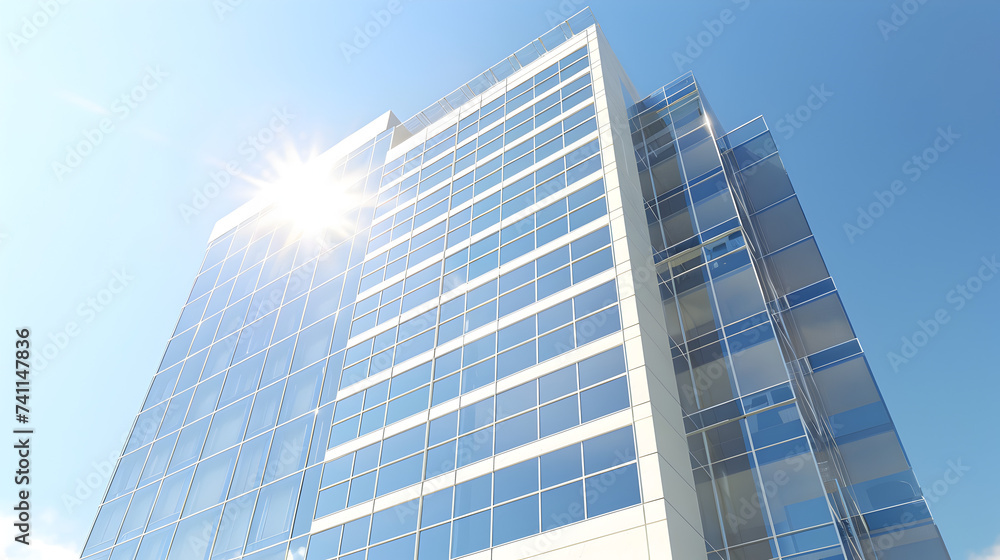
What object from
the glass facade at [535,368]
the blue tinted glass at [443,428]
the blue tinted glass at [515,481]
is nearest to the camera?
the glass facade at [535,368]

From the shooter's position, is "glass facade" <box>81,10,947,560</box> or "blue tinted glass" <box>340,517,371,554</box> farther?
"blue tinted glass" <box>340,517,371,554</box>

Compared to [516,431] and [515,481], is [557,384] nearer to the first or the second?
[516,431]

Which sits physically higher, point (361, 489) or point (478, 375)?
point (478, 375)

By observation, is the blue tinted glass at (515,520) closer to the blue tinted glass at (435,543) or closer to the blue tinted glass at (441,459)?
the blue tinted glass at (435,543)

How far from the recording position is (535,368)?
2353 cm

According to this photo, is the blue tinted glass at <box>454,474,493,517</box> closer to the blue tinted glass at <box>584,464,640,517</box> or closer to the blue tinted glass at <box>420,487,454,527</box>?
the blue tinted glass at <box>420,487,454,527</box>

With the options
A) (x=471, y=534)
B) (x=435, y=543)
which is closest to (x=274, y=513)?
(x=435, y=543)

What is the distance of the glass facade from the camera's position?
20141 millimetres

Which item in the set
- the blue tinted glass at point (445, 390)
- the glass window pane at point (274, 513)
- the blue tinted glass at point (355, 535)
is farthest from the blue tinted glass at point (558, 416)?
the glass window pane at point (274, 513)

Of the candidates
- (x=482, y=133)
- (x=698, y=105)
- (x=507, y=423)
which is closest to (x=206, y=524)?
(x=507, y=423)

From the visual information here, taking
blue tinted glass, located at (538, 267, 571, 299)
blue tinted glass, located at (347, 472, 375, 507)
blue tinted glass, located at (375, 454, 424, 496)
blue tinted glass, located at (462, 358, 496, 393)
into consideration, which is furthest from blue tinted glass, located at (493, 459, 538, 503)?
blue tinted glass, located at (538, 267, 571, 299)

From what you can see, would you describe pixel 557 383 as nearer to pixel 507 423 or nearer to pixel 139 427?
pixel 507 423

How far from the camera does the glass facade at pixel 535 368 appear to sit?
2014 cm

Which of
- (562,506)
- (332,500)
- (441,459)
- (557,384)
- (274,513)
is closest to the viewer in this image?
(562,506)
